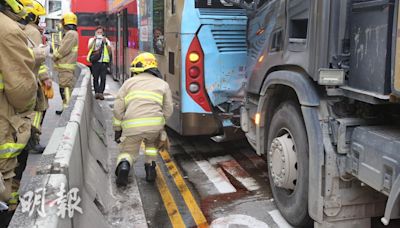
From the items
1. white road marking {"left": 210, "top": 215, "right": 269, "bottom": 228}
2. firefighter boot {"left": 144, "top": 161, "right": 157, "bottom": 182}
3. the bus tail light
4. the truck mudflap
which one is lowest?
white road marking {"left": 210, "top": 215, "right": 269, "bottom": 228}

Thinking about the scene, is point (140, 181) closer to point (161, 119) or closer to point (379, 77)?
A: point (161, 119)

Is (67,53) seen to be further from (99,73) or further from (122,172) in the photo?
(122,172)

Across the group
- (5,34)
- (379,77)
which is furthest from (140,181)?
(379,77)

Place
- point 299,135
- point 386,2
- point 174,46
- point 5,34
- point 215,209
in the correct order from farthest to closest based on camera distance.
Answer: point 174,46
point 215,209
point 299,135
point 5,34
point 386,2

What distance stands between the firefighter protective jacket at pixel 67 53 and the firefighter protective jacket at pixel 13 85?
17.9ft

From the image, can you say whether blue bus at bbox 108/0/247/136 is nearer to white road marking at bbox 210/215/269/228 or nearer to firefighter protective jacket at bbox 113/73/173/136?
firefighter protective jacket at bbox 113/73/173/136

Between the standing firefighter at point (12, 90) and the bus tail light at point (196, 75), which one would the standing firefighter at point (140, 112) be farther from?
the standing firefighter at point (12, 90)

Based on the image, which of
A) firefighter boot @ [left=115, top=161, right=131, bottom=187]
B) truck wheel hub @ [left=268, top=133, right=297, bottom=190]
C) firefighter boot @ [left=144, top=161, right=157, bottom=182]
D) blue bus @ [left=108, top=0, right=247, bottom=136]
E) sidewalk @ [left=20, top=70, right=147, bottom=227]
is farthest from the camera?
blue bus @ [left=108, top=0, right=247, bottom=136]

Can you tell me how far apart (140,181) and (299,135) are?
2387 mm

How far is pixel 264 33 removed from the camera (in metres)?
4.68

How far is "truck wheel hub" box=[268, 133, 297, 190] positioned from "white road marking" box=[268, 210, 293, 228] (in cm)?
37

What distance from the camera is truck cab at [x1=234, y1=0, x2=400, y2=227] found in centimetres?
289

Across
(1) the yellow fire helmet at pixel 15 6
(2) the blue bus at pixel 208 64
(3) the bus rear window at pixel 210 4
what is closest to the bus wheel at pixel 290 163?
(2) the blue bus at pixel 208 64

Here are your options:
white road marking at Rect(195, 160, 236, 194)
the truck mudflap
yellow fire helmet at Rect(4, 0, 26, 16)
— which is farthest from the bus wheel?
yellow fire helmet at Rect(4, 0, 26, 16)
